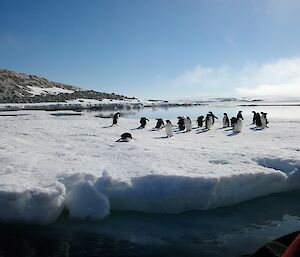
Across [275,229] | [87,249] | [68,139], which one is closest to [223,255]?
[275,229]

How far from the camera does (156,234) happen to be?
21.5 feet

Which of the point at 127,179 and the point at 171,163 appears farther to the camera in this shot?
the point at 171,163

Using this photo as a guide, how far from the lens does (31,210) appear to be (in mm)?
6742

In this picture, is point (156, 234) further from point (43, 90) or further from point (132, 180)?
point (43, 90)

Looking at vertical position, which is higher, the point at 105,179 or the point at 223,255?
the point at 105,179

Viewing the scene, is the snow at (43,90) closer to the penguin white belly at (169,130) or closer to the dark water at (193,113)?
the dark water at (193,113)

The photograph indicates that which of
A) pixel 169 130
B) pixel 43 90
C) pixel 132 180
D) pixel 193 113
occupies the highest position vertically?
pixel 132 180

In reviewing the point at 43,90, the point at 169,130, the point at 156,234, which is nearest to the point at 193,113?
the point at 169,130

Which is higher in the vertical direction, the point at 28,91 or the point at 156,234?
the point at 156,234

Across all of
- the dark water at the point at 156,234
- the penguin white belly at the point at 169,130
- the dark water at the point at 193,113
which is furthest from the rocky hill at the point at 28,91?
the dark water at the point at 156,234

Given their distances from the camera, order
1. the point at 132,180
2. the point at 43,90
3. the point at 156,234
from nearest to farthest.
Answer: the point at 156,234
the point at 132,180
the point at 43,90

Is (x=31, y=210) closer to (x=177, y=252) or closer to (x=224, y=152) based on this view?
(x=177, y=252)

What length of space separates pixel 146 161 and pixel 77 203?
3202 mm

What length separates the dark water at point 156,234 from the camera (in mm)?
5969
